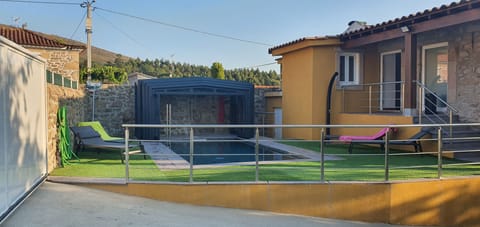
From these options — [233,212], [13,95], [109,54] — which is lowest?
[233,212]

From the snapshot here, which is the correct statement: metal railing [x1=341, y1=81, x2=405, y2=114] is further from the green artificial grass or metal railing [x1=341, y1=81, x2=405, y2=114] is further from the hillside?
the hillside

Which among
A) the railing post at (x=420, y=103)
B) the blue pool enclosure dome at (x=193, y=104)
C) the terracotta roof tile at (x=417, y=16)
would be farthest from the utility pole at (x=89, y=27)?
the railing post at (x=420, y=103)

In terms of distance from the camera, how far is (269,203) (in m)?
6.66

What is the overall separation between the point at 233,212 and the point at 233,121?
47.2ft

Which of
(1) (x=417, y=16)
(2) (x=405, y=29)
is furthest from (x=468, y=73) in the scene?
(1) (x=417, y=16)

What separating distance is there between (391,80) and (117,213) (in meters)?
12.5

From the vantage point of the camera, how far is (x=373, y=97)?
15.5 m

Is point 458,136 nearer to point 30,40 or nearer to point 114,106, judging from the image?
point 114,106

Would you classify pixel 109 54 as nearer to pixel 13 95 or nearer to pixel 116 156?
pixel 116 156

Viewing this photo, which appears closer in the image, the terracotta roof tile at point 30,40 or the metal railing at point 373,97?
the metal railing at point 373,97

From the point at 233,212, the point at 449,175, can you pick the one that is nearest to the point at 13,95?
the point at 233,212

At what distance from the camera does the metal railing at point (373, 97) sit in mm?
14998

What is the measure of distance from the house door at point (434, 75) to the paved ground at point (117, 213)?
26.8 ft

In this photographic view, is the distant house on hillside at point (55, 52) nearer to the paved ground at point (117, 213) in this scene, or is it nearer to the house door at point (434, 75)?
the paved ground at point (117, 213)
